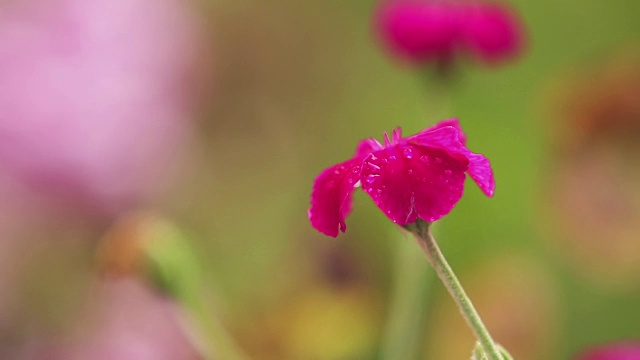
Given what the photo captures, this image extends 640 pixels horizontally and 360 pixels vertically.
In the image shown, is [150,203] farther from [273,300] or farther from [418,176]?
[418,176]

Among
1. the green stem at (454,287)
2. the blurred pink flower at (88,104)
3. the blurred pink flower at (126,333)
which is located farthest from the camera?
the blurred pink flower at (88,104)

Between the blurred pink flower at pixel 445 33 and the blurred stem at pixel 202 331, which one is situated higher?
the blurred pink flower at pixel 445 33

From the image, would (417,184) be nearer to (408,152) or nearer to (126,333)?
(408,152)

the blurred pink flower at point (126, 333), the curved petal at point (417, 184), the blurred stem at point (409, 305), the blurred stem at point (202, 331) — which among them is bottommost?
the curved petal at point (417, 184)

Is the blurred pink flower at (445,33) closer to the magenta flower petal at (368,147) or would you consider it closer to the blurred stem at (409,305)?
the blurred stem at (409,305)

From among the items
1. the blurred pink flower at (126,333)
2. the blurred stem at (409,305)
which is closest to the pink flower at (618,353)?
the blurred stem at (409,305)

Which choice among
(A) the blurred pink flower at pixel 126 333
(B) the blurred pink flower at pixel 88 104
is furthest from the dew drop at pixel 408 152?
(B) the blurred pink flower at pixel 88 104

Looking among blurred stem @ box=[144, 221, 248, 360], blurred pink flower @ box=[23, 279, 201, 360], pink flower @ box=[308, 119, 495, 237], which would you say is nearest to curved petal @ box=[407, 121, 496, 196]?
pink flower @ box=[308, 119, 495, 237]

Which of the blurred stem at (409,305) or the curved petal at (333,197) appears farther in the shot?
the blurred stem at (409,305)

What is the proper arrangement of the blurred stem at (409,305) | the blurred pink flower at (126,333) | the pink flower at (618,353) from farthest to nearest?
1. the blurred pink flower at (126,333)
2. the blurred stem at (409,305)
3. the pink flower at (618,353)
